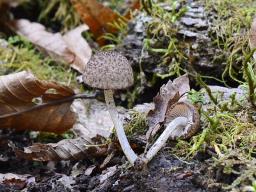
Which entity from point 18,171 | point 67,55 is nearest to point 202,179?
point 18,171

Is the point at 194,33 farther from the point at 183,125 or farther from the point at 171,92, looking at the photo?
the point at 183,125

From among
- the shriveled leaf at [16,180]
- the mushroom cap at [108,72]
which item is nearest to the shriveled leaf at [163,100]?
the mushroom cap at [108,72]

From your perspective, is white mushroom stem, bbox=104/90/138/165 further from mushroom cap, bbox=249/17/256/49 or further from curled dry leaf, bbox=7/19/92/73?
curled dry leaf, bbox=7/19/92/73

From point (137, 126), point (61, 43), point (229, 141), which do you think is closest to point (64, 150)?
point (137, 126)

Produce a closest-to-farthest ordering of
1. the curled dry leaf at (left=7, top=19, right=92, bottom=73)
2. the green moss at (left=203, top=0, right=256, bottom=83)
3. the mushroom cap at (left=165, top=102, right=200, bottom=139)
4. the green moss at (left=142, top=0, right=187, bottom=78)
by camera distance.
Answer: the mushroom cap at (left=165, top=102, right=200, bottom=139), the green moss at (left=203, top=0, right=256, bottom=83), the green moss at (left=142, top=0, right=187, bottom=78), the curled dry leaf at (left=7, top=19, right=92, bottom=73)

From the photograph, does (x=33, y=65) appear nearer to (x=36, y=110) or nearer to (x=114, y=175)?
(x=36, y=110)

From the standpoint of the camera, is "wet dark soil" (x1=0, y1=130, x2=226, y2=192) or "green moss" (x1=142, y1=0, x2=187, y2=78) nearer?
"wet dark soil" (x1=0, y1=130, x2=226, y2=192)

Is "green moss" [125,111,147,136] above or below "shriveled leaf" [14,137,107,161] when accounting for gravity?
above

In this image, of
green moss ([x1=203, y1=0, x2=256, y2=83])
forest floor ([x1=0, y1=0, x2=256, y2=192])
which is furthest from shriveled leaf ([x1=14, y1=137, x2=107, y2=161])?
green moss ([x1=203, y1=0, x2=256, y2=83])
